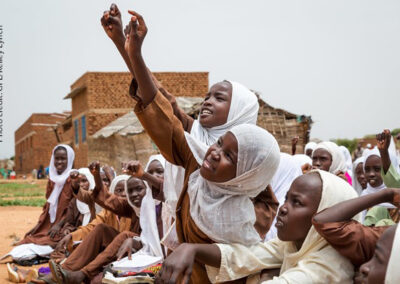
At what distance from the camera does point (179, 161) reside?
2967 mm

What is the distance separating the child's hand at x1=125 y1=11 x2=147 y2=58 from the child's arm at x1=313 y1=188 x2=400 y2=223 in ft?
4.06

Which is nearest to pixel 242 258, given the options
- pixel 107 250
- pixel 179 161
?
pixel 179 161

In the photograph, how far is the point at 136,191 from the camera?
18.9ft

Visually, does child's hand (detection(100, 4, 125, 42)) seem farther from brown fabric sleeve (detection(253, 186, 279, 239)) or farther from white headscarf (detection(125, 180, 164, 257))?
white headscarf (detection(125, 180, 164, 257))

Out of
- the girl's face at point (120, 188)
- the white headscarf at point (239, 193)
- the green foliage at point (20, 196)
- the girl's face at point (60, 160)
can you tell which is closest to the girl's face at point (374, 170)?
the girl's face at point (120, 188)

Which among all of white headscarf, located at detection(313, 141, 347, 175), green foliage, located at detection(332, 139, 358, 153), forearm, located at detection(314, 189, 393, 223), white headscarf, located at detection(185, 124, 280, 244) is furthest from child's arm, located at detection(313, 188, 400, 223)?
green foliage, located at detection(332, 139, 358, 153)

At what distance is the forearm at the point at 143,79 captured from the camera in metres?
2.60

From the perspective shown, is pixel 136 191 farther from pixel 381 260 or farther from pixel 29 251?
pixel 381 260

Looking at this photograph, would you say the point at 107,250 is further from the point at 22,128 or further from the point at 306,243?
the point at 22,128

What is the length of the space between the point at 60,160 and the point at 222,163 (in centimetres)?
673

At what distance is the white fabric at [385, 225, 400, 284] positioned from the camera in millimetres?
1678

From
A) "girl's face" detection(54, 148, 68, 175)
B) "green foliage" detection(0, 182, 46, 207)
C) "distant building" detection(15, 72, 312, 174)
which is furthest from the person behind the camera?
"green foliage" detection(0, 182, 46, 207)

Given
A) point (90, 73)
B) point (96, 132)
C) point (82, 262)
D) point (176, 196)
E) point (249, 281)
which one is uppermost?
point (90, 73)

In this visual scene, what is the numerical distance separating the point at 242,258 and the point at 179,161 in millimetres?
674
